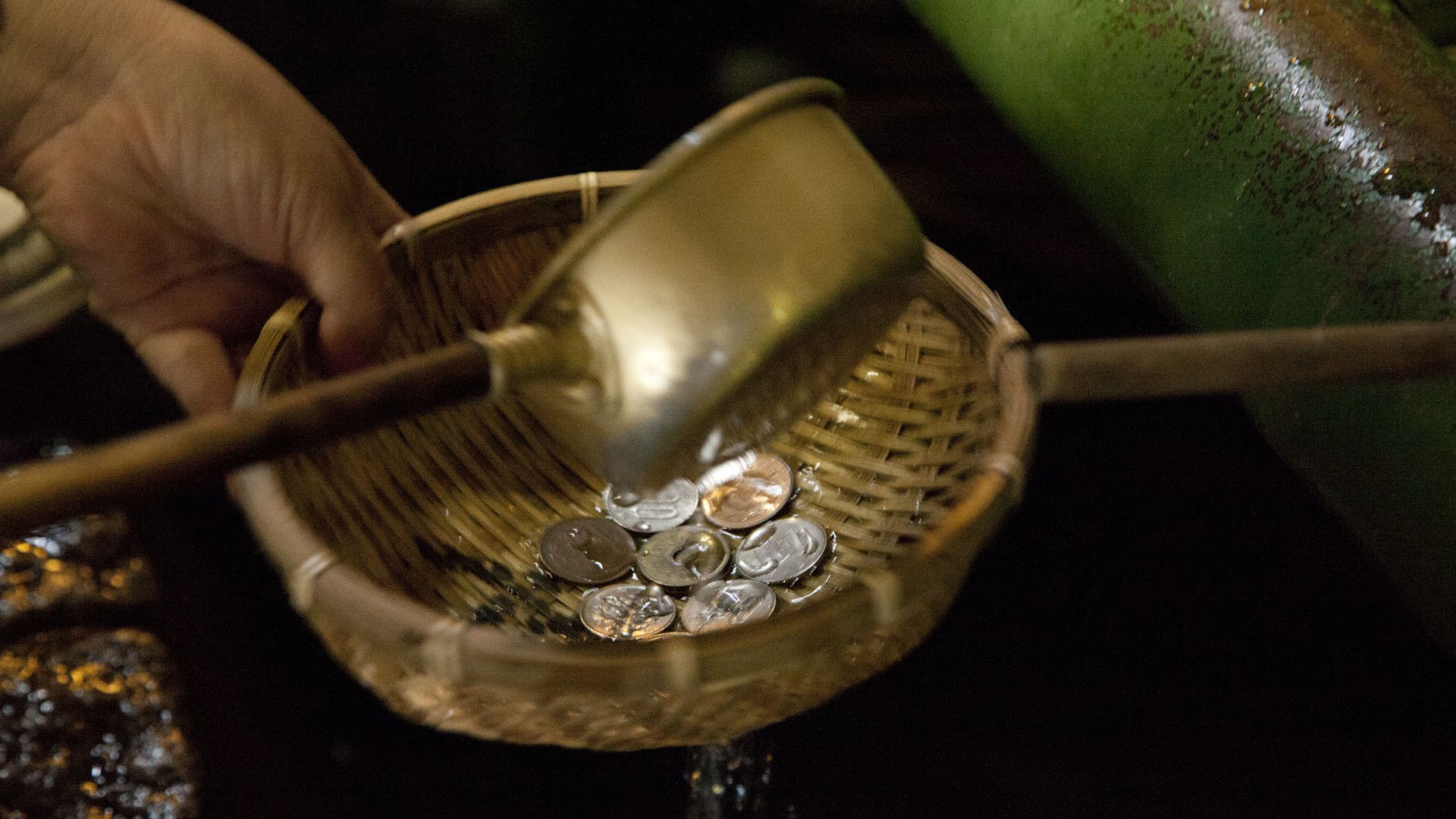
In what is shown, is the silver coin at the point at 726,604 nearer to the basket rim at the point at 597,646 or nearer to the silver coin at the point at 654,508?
the silver coin at the point at 654,508

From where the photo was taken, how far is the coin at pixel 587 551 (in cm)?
80

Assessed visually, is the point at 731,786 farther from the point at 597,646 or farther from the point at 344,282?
the point at 344,282

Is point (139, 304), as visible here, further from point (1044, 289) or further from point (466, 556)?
point (1044, 289)

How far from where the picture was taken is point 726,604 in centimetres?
78

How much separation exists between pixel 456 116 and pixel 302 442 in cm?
102

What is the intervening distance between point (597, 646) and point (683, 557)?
0.27m

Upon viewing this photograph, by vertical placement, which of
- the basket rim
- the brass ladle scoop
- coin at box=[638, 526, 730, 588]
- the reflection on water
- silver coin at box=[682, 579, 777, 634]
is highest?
the brass ladle scoop

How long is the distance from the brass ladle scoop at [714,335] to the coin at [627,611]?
0.22 meters

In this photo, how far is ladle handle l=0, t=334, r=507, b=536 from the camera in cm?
45

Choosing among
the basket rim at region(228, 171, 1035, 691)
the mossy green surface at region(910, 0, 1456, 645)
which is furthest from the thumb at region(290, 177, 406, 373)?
the mossy green surface at region(910, 0, 1456, 645)

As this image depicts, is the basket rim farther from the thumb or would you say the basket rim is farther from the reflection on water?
the reflection on water

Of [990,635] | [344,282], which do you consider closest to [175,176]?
[344,282]

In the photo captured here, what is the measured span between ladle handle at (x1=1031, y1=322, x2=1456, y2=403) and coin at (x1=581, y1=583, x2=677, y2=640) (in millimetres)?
364

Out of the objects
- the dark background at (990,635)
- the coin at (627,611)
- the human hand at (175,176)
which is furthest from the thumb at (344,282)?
the dark background at (990,635)
